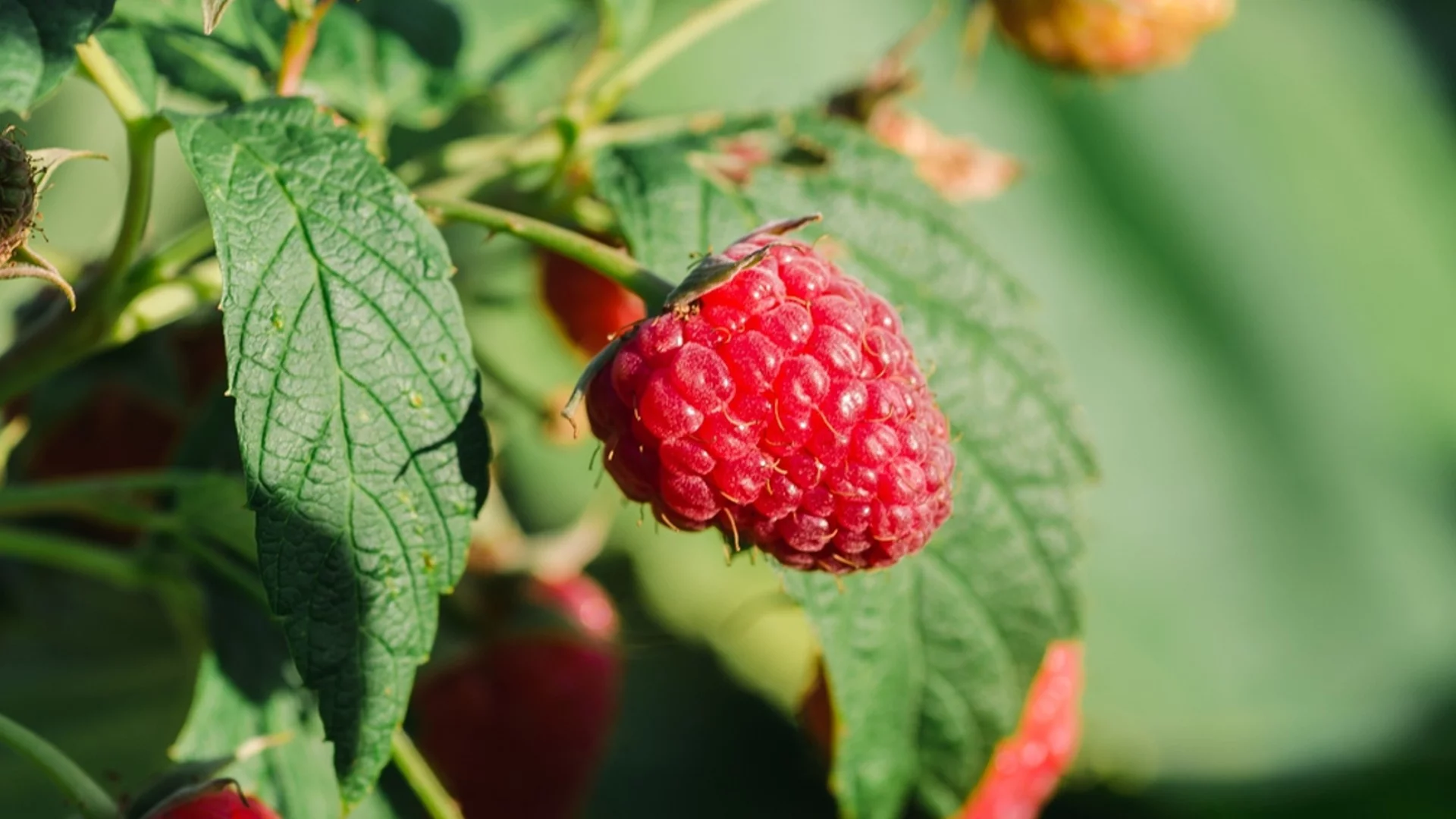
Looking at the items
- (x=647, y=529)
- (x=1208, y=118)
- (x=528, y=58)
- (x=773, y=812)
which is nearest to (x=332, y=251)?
(x=528, y=58)

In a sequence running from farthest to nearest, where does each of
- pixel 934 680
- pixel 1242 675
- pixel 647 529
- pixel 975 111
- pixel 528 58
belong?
pixel 1242 675, pixel 975 111, pixel 647 529, pixel 528 58, pixel 934 680

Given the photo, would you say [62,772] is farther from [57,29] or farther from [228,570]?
[57,29]

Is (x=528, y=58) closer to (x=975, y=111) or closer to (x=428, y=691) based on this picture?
(x=428, y=691)

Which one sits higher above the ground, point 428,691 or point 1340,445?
point 428,691

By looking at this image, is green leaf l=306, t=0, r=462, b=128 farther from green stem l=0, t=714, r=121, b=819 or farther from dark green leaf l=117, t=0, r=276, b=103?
green stem l=0, t=714, r=121, b=819

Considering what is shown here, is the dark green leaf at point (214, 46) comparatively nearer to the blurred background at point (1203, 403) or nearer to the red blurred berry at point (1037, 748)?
the blurred background at point (1203, 403)

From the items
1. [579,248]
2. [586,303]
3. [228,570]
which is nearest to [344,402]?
[579,248]

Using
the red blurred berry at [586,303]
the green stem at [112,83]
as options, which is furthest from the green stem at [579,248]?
the red blurred berry at [586,303]
